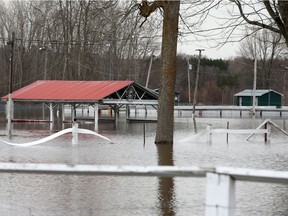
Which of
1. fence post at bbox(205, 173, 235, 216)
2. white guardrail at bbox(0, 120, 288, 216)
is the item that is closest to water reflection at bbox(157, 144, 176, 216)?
white guardrail at bbox(0, 120, 288, 216)

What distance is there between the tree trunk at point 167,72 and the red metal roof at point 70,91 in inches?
701

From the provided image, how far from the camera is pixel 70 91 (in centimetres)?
4344

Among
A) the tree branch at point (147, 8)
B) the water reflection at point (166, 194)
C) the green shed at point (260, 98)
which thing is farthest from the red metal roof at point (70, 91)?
the green shed at point (260, 98)

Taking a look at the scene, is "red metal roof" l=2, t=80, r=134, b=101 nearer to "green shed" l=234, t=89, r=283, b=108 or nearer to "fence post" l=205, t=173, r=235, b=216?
"fence post" l=205, t=173, r=235, b=216

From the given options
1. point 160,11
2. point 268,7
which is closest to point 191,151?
point 160,11

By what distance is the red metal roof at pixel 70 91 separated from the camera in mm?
40531

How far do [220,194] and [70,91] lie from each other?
40.5m

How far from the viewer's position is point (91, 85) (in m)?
44.4

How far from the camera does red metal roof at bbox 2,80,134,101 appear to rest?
40531 mm

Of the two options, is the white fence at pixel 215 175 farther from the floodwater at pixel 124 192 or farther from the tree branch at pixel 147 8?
the tree branch at pixel 147 8

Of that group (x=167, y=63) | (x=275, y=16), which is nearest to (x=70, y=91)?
(x=167, y=63)

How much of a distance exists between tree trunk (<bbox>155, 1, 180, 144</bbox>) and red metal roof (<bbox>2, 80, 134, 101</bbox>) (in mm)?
17815

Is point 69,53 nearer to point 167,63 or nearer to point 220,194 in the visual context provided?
point 167,63

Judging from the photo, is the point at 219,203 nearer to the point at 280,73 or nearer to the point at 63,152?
the point at 63,152
